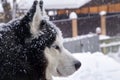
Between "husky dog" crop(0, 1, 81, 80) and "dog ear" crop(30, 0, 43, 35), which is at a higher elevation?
"dog ear" crop(30, 0, 43, 35)

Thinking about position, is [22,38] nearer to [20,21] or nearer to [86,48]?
[20,21]

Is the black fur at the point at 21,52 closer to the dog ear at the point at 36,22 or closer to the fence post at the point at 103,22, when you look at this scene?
the dog ear at the point at 36,22

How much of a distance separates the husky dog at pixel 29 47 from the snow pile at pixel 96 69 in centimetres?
460

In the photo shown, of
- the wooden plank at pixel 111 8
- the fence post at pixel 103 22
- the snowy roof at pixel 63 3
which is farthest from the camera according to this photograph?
the wooden plank at pixel 111 8

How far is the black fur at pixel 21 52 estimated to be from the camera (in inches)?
144

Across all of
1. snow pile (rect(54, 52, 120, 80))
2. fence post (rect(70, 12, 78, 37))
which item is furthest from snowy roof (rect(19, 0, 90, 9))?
snow pile (rect(54, 52, 120, 80))

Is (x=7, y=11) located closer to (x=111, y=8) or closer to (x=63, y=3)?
(x=63, y=3)

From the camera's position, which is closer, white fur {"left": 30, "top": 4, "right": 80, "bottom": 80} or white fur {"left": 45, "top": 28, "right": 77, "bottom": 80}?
white fur {"left": 30, "top": 4, "right": 80, "bottom": 80}

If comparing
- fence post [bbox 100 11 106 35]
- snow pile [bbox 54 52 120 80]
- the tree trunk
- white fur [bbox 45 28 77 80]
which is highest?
white fur [bbox 45 28 77 80]

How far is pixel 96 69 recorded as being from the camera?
1041 cm

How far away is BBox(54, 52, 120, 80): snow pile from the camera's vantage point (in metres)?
9.50

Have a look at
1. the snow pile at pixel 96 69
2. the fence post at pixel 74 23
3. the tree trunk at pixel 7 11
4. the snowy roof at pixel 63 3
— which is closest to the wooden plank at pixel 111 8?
the snowy roof at pixel 63 3

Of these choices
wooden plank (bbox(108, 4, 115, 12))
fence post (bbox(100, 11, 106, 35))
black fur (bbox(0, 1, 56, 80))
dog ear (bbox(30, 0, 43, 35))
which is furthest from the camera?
wooden plank (bbox(108, 4, 115, 12))

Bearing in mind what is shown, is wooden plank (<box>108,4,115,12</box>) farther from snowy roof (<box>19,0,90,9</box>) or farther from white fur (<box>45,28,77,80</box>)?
white fur (<box>45,28,77,80</box>)
